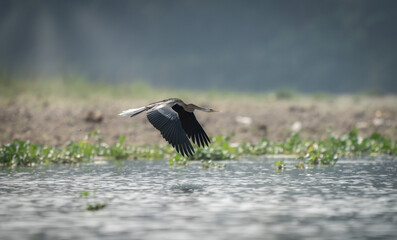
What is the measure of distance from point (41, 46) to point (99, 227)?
165 ft

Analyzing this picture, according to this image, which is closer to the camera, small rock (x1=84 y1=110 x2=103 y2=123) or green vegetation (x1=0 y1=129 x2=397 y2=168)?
green vegetation (x1=0 y1=129 x2=397 y2=168)

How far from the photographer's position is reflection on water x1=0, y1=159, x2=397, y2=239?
283 inches

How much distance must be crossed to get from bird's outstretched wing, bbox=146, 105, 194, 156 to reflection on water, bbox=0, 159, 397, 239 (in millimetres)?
625

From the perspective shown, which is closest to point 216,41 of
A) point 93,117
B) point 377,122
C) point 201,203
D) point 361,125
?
point 377,122

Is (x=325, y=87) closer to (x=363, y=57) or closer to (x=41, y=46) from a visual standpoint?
(x=363, y=57)

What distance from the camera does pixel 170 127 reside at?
1066 centimetres

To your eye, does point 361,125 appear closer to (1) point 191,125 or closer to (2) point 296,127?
(2) point 296,127

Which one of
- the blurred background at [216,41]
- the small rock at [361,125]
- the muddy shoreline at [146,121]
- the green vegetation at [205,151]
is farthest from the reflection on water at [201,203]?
the blurred background at [216,41]

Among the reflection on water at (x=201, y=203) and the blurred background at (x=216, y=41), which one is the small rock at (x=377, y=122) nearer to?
the reflection on water at (x=201, y=203)

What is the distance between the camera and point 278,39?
184 ft

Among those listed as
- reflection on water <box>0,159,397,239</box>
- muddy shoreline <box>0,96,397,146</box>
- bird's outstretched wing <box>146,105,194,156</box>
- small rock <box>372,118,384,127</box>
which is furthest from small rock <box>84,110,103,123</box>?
bird's outstretched wing <box>146,105,194,156</box>

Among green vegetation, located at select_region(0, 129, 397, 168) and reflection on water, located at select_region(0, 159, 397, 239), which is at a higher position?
green vegetation, located at select_region(0, 129, 397, 168)

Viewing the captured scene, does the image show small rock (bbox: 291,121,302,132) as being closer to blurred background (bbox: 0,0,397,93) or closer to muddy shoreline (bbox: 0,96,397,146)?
muddy shoreline (bbox: 0,96,397,146)

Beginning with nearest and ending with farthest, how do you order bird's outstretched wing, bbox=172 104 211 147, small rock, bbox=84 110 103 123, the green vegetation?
bird's outstretched wing, bbox=172 104 211 147 < the green vegetation < small rock, bbox=84 110 103 123
